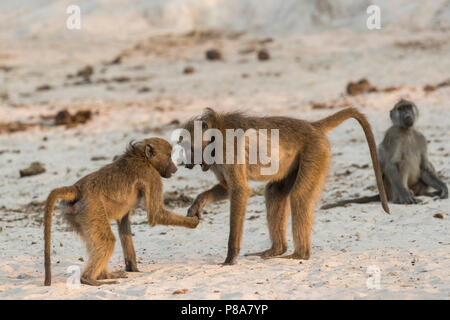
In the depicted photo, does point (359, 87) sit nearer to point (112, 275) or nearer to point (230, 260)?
point (230, 260)

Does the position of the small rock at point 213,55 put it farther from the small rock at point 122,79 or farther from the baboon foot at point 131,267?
the baboon foot at point 131,267

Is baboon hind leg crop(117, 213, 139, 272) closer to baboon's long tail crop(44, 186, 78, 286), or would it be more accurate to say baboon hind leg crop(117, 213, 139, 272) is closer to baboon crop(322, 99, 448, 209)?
baboon's long tail crop(44, 186, 78, 286)

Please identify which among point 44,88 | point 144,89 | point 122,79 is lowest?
point 144,89

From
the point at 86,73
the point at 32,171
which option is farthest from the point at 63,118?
the point at 86,73

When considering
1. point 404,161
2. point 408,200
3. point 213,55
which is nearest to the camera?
point 408,200

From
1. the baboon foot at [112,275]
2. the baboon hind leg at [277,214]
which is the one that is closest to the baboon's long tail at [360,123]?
the baboon hind leg at [277,214]

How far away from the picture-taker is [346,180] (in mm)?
8383

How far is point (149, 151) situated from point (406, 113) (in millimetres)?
3403

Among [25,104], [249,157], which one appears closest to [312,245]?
[249,157]

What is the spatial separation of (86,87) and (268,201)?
10.9 metres

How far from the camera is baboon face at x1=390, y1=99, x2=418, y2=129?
23.9 ft

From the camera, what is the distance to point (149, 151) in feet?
16.6

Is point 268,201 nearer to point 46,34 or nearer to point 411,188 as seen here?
point 411,188
